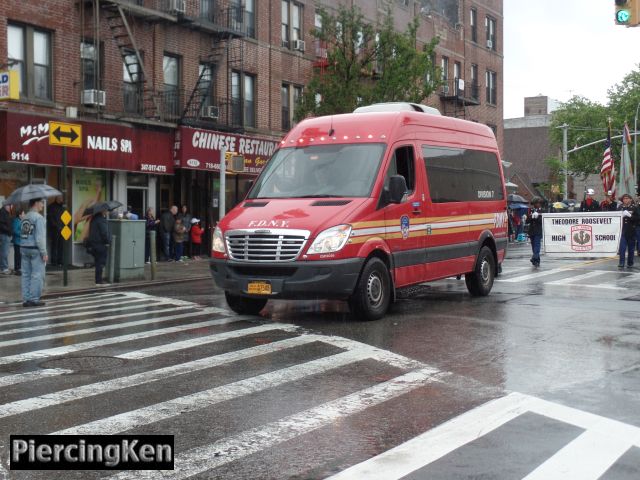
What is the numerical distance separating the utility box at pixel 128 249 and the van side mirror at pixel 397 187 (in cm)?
871

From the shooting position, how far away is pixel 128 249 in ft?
61.1

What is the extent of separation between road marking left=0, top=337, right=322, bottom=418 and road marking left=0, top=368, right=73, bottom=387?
2.14ft

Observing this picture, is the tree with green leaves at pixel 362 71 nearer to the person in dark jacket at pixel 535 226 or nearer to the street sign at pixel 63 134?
the person in dark jacket at pixel 535 226

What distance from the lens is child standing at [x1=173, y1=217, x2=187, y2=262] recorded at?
25375 millimetres

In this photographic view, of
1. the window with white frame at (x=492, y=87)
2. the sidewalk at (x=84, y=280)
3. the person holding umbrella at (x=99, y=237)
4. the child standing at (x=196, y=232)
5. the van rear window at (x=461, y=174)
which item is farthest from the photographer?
the window with white frame at (x=492, y=87)

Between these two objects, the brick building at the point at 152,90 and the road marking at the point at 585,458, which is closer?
the road marking at the point at 585,458

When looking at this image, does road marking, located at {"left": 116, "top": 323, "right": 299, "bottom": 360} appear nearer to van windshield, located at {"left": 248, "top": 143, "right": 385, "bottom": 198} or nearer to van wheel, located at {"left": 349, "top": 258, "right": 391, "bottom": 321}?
van wheel, located at {"left": 349, "top": 258, "right": 391, "bottom": 321}

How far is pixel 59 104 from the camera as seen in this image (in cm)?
2266

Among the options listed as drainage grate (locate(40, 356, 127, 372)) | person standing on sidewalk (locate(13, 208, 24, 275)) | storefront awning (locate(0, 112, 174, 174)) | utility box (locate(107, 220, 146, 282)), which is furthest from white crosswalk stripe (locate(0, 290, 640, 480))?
storefront awning (locate(0, 112, 174, 174))

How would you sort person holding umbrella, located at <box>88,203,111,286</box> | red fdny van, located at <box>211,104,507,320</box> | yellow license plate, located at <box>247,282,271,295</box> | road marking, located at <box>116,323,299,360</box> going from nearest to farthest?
road marking, located at <box>116,323,299,360</box>, red fdny van, located at <box>211,104,507,320</box>, yellow license plate, located at <box>247,282,271,295</box>, person holding umbrella, located at <box>88,203,111,286</box>

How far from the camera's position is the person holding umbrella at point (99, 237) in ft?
57.4

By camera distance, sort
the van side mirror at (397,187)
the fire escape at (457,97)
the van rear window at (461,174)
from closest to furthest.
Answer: the van side mirror at (397,187) → the van rear window at (461,174) → the fire escape at (457,97)

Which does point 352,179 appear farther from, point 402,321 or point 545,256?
point 545,256

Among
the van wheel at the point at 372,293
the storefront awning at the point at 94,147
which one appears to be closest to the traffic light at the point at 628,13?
the van wheel at the point at 372,293
